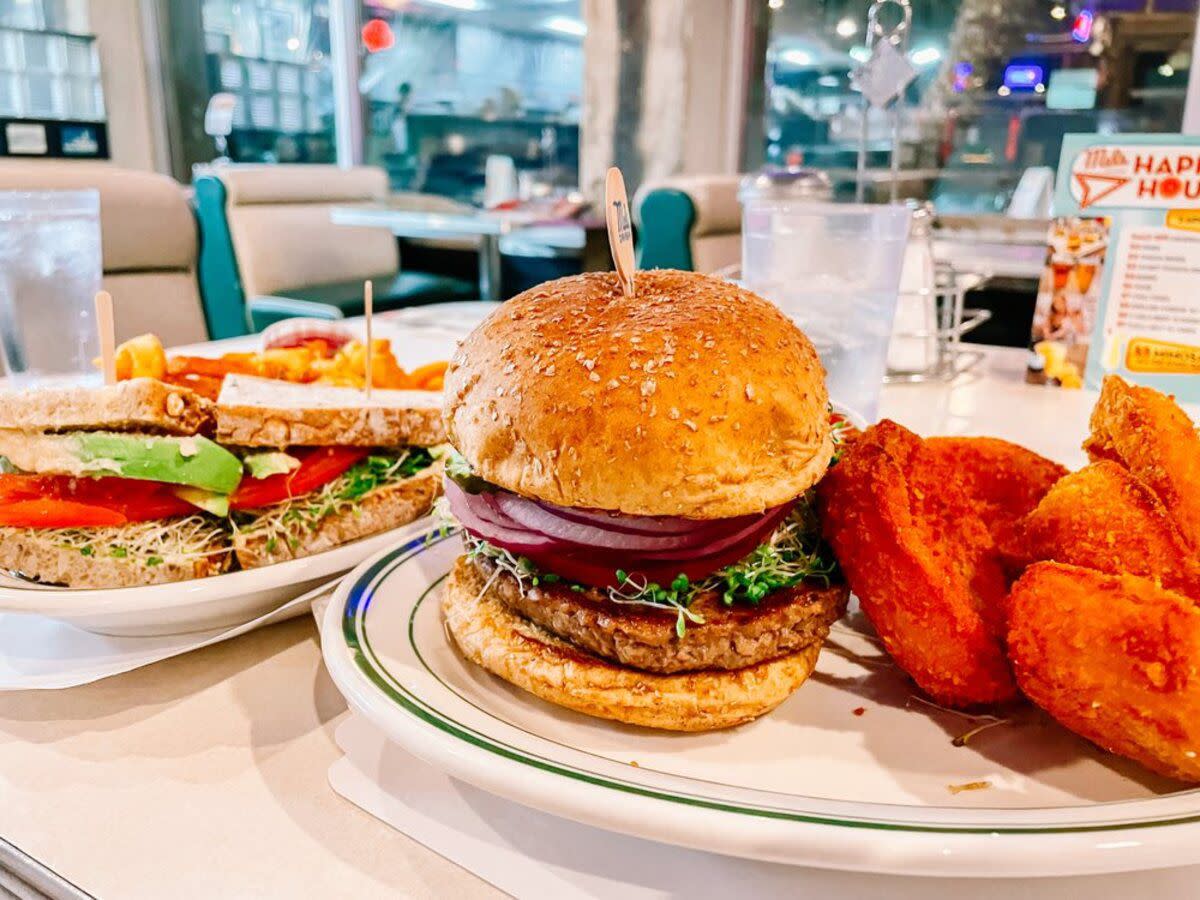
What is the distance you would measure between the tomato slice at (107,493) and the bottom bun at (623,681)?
498 mm

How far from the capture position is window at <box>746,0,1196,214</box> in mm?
5930

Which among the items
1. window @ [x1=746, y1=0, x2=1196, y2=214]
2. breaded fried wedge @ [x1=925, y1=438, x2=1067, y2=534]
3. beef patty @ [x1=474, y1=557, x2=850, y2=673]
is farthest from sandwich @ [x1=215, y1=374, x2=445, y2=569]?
window @ [x1=746, y1=0, x2=1196, y2=214]

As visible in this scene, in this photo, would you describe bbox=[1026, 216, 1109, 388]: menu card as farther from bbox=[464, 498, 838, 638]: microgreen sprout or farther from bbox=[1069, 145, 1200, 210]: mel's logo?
bbox=[464, 498, 838, 638]: microgreen sprout

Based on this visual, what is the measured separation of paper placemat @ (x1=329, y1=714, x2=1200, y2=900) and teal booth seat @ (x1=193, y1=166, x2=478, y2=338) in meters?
3.77

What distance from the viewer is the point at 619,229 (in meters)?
1.05

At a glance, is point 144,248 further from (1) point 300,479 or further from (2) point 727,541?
(2) point 727,541

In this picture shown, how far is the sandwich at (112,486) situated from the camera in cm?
112

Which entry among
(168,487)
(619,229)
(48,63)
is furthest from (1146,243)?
(48,63)

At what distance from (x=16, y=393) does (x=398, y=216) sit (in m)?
4.12

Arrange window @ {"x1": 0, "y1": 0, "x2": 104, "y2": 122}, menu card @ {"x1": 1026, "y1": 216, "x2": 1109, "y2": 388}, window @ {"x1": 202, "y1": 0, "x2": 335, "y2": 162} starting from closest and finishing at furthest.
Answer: menu card @ {"x1": 1026, "y1": 216, "x2": 1109, "y2": 388}, window @ {"x1": 0, "y1": 0, "x2": 104, "y2": 122}, window @ {"x1": 202, "y1": 0, "x2": 335, "y2": 162}

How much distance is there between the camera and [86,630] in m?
1.15

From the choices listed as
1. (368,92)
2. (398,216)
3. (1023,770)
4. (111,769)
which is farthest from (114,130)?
Result: (1023,770)

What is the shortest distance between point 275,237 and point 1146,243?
4819mm

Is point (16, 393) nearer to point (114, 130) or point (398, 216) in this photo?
point (398, 216)
